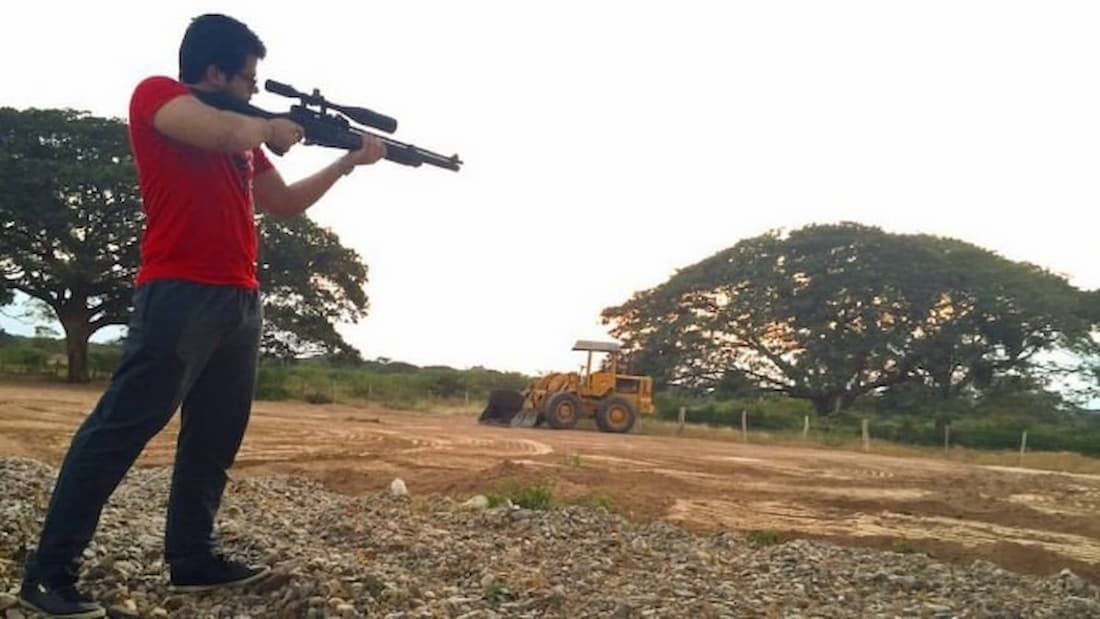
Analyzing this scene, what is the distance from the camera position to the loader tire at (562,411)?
22438mm

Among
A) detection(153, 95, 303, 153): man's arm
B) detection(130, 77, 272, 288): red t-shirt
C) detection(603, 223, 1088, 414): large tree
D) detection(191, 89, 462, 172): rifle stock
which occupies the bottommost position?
detection(130, 77, 272, 288): red t-shirt

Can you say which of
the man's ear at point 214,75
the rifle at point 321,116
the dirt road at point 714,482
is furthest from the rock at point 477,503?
the man's ear at point 214,75

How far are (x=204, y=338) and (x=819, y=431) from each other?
24.8m

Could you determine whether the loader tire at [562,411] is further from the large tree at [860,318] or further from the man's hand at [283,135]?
the man's hand at [283,135]

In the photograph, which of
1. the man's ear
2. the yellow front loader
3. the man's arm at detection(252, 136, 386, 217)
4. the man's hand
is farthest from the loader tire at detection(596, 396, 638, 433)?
the man's ear

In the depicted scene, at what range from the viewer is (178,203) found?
2422 millimetres

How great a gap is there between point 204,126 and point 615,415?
2123 centimetres

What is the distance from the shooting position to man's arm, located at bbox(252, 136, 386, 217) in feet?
9.61

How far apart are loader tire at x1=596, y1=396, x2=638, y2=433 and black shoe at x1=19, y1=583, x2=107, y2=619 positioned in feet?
68.6

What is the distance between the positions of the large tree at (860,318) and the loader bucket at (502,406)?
10659 mm

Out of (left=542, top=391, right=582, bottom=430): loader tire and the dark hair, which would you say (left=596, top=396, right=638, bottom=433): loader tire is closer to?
(left=542, top=391, right=582, bottom=430): loader tire

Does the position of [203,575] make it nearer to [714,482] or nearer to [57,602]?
[57,602]

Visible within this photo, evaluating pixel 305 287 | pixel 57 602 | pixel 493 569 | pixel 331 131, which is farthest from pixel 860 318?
pixel 57 602

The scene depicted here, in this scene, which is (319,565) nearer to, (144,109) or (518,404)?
(144,109)
